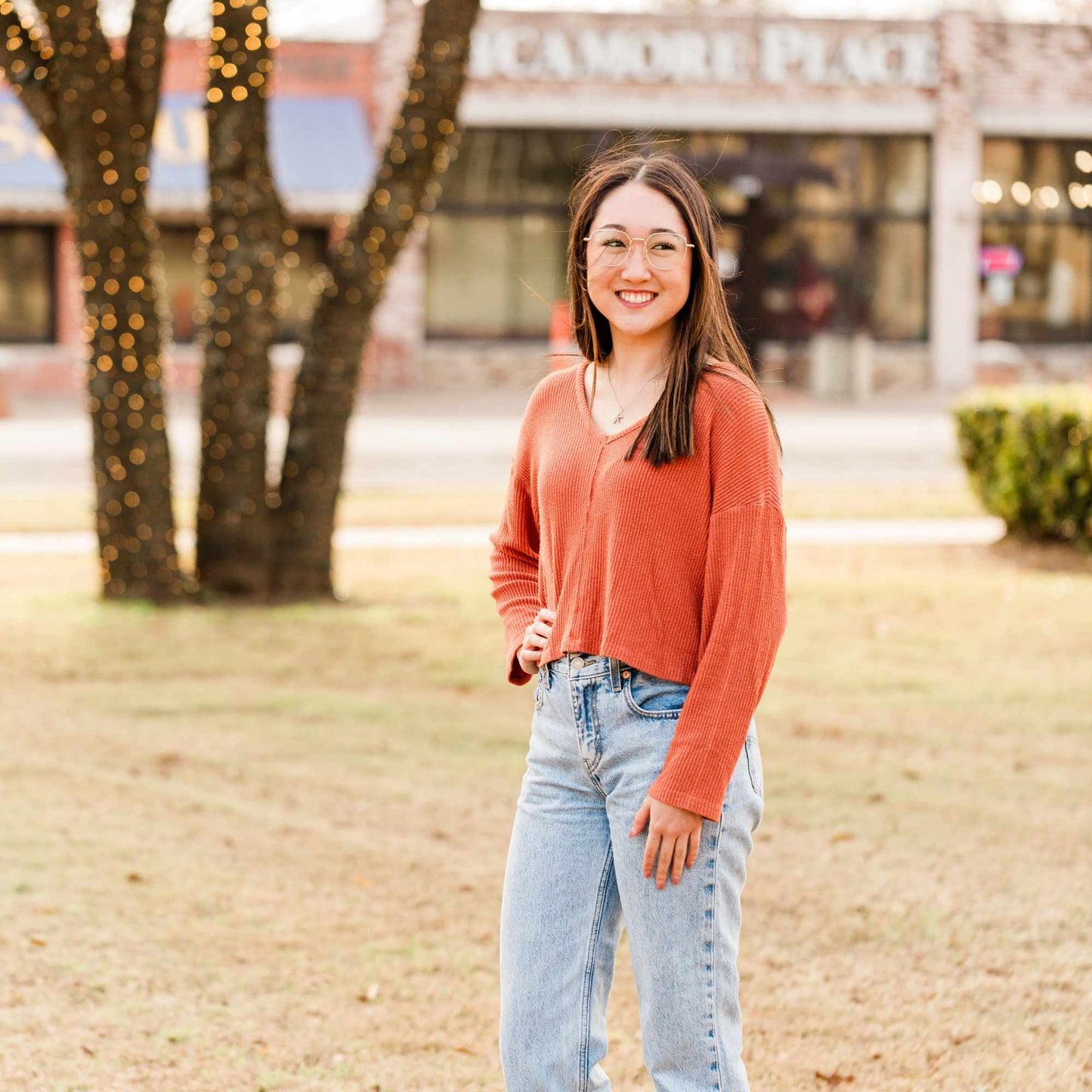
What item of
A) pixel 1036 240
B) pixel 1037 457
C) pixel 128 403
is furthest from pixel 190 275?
pixel 128 403

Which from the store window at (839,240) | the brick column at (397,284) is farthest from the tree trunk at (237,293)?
the store window at (839,240)

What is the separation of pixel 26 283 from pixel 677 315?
26.7 m

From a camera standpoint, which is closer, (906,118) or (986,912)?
(986,912)

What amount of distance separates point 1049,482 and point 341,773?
6866mm

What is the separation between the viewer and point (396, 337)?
2838 cm

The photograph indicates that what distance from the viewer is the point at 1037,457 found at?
11664 millimetres

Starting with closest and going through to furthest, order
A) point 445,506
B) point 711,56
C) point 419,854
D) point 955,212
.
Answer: point 419,854
point 445,506
point 711,56
point 955,212

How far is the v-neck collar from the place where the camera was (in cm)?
270

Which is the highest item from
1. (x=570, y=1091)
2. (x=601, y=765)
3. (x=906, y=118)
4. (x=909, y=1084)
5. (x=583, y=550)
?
(x=906, y=118)

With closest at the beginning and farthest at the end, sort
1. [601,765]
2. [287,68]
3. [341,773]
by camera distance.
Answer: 1. [601,765]
2. [341,773]
3. [287,68]

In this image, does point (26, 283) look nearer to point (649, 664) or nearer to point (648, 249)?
point (648, 249)

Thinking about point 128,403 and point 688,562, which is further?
point 128,403

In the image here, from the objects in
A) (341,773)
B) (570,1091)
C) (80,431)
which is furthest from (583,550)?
(80,431)

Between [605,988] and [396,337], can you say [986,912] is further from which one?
[396,337]
